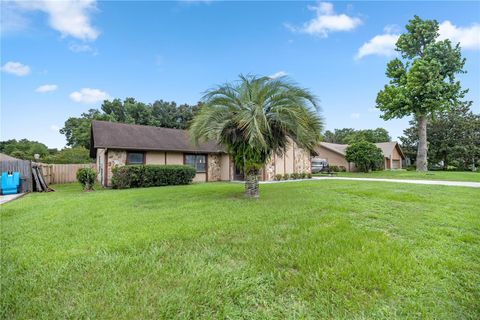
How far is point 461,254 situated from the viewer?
11.3ft

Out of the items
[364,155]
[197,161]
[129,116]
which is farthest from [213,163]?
[129,116]

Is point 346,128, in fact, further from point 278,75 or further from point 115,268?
point 115,268

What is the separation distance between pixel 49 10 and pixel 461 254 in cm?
1267

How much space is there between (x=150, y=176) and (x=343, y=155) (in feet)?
76.6

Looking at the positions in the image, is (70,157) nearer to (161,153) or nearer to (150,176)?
(161,153)

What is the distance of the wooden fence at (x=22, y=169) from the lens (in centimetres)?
1221

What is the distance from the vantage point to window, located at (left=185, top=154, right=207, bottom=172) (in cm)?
1698

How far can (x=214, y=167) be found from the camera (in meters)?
18.1

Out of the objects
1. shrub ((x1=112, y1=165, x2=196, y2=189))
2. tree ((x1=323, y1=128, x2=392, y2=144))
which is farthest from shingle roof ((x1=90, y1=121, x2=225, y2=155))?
tree ((x1=323, y1=128, x2=392, y2=144))

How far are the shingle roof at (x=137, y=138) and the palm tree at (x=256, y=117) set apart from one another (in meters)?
5.10

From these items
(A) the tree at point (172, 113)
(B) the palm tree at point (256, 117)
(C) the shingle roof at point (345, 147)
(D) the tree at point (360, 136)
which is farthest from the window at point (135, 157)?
(D) the tree at point (360, 136)

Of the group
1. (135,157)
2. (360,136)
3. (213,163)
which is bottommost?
→ (213,163)

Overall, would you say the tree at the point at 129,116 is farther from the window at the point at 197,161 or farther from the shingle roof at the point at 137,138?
the window at the point at 197,161

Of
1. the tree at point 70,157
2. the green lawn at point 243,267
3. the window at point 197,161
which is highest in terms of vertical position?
the tree at point 70,157
